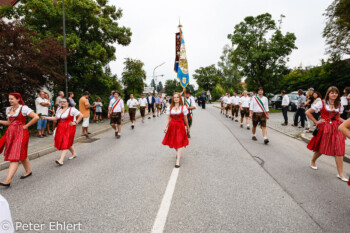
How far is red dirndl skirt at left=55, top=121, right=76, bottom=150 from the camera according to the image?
16.3 ft

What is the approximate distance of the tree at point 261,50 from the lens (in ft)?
63.7

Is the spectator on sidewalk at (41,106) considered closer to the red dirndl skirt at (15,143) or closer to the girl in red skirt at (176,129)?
the red dirndl skirt at (15,143)

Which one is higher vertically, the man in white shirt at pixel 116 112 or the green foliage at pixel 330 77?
the green foliage at pixel 330 77

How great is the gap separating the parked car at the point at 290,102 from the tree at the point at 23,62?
2064 centimetres

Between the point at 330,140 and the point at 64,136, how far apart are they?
239 inches

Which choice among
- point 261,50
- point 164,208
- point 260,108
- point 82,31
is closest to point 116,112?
point 260,108

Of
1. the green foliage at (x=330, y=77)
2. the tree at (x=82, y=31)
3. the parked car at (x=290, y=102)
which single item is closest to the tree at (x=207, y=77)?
the green foliage at (x=330, y=77)

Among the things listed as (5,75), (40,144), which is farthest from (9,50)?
(40,144)

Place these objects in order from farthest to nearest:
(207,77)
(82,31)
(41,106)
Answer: (207,77), (82,31), (41,106)

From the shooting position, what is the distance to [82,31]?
1394cm

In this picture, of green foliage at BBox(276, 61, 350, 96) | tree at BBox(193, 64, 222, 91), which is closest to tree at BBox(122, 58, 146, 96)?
green foliage at BBox(276, 61, 350, 96)

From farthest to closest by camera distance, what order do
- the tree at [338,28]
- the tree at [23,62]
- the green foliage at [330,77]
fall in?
the green foliage at [330,77] → the tree at [338,28] → the tree at [23,62]

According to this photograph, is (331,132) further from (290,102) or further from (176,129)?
(290,102)

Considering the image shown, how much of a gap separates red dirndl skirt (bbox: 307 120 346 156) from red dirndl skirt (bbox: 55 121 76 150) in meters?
5.87
